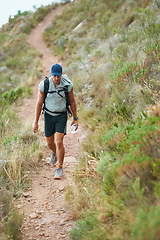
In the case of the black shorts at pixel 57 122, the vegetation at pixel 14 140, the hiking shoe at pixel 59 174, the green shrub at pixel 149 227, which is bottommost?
the hiking shoe at pixel 59 174

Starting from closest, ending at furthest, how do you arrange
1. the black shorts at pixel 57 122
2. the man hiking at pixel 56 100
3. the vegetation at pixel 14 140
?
the vegetation at pixel 14 140 → the man hiking at pixel 56 100 → the black shorts at pixel 57 122

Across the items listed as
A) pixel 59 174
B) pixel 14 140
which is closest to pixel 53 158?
pixel 59 174

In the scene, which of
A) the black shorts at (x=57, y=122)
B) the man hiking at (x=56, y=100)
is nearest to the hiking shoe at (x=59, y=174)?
the man hiking at (x=56, y=100)

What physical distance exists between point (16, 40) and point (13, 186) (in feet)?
69.9

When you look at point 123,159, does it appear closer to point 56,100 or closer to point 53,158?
point 56,100

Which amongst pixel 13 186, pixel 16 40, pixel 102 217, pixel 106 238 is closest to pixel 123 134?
pixel 102 217

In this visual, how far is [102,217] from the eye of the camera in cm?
224

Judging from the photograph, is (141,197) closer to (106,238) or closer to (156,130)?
(106,238)

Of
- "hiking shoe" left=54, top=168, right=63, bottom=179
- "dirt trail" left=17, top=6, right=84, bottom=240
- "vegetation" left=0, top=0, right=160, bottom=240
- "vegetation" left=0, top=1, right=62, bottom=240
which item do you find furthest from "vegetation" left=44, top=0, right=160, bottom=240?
"vegetation" left=0, top=1, right=62, bottom=240

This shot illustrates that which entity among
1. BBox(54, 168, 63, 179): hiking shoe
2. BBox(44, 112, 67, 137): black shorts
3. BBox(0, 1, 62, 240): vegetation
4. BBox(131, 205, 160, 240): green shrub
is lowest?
BBox(54, 168, 63, 179): hiking shoe

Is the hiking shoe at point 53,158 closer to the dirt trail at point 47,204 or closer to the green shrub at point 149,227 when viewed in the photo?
the dirt trail at point 47,204

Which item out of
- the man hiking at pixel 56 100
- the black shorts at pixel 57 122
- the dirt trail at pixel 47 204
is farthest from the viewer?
the black shorts at pixel 57 122

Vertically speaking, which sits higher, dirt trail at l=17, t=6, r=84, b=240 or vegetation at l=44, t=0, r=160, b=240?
vegetation at l=44, t=0, r=160, b=240

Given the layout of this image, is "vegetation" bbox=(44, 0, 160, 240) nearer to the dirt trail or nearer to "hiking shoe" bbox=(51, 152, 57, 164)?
the dirt trail
